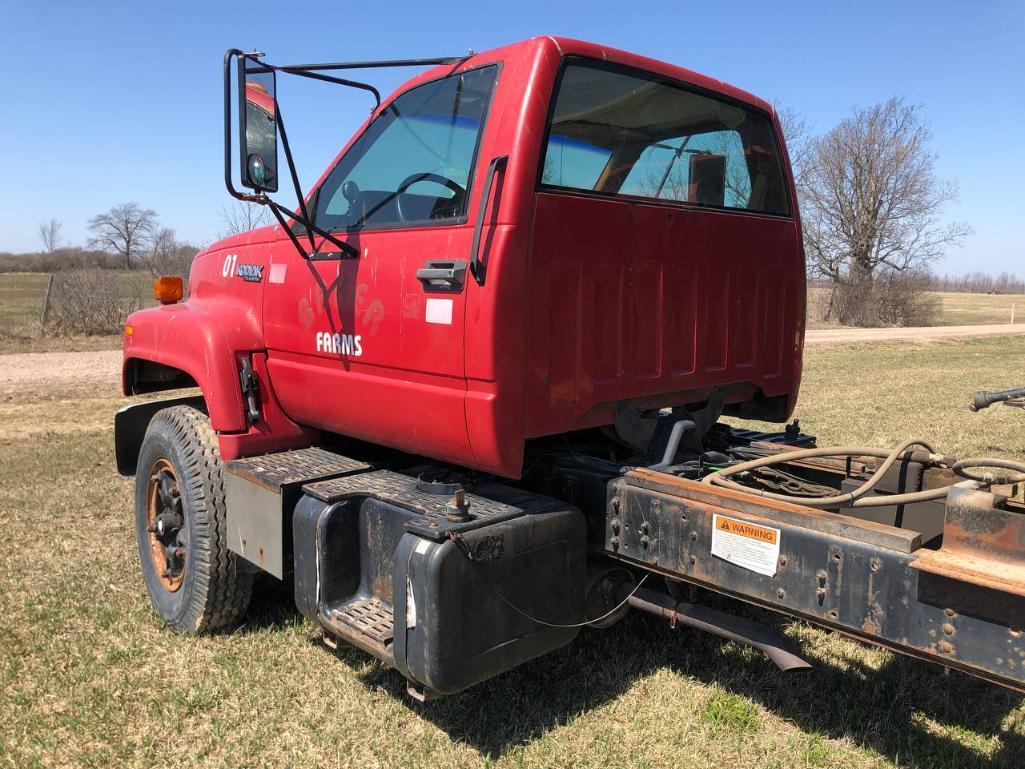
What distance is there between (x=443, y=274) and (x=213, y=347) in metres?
1.46

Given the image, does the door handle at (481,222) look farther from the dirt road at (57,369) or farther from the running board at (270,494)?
the dirt road at (57,369)

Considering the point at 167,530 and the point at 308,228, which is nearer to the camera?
the point at 308,228

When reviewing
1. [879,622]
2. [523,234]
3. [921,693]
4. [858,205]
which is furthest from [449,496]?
[858,205]

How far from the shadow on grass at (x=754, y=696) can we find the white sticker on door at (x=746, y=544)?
1.09 m

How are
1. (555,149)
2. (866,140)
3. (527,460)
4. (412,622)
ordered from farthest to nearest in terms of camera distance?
(866,140), (527,460), (555,149), (412,622)

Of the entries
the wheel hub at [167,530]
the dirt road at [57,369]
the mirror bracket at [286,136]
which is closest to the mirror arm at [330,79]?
the mirror bracket at [286,136]

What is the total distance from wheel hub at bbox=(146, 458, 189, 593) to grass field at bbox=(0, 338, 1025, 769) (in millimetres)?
230

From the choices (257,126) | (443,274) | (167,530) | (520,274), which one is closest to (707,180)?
(520,274)

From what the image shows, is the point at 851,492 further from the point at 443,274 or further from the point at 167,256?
the point at 167,256

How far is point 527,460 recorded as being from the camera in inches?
122

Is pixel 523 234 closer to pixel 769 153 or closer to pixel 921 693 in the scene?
pixel 769 153

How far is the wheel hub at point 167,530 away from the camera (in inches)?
153

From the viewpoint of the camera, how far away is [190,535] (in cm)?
366

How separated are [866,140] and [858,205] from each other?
2.86m
